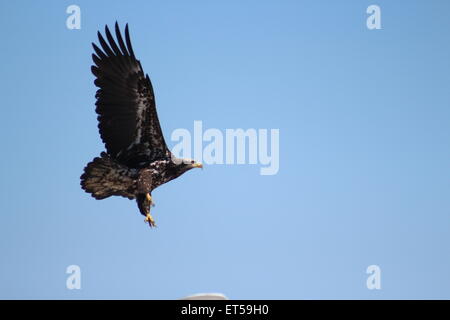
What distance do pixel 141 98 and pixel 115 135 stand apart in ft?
2.48

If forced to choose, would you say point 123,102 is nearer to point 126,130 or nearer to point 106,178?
point 126,130

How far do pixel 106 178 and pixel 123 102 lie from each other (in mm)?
1316

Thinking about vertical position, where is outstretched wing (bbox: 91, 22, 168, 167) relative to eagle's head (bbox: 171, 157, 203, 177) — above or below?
above

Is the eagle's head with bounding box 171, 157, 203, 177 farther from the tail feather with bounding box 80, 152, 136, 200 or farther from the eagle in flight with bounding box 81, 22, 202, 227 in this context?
the tail feather with bounding box 80, 152, 136, 200

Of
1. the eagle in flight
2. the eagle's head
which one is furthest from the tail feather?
the eagle's head

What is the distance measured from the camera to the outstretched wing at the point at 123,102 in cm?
1334

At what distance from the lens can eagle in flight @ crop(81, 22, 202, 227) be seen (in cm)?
1335

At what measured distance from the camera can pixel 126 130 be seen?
1341cm

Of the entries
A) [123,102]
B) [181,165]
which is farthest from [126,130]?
[181,165]
